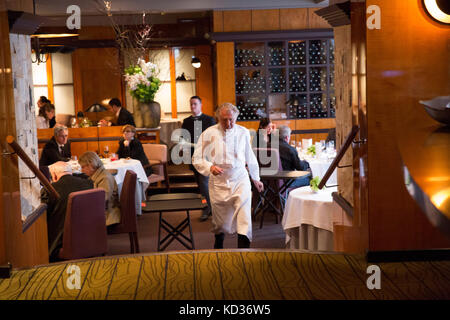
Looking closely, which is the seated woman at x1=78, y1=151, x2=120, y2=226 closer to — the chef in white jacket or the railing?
the chef in white jacket

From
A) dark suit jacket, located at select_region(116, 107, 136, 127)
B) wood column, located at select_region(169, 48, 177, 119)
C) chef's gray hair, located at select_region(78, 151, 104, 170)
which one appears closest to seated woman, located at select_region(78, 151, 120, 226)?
chef's gray hair, located at select_region(78, 151, 104, 170)

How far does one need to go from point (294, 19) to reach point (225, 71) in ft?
5.28

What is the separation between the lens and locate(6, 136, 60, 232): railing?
13.4ft

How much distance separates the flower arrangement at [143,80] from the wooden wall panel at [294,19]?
112 inches

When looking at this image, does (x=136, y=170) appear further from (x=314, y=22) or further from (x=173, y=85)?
(x=173, y=85)

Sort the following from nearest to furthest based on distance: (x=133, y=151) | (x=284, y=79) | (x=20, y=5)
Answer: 1. (x=20, y=5)
2. (x=133, y=151)
3. (x=284, y=79)

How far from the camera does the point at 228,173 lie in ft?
18.8

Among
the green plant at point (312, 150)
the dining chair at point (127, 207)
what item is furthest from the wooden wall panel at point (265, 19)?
the dining chair at point (127, 207)

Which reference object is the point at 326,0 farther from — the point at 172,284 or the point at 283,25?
the point at 172,284

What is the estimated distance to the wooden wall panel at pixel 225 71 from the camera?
11.2 metres

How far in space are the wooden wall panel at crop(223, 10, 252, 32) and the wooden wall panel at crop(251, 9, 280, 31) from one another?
9cm

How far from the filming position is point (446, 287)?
3688 mm

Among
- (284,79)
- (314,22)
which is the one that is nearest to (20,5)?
(284,79)

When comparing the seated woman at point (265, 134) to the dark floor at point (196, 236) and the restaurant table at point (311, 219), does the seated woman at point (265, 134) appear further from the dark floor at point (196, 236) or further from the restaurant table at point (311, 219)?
the restaurant table at point (311, 219)
